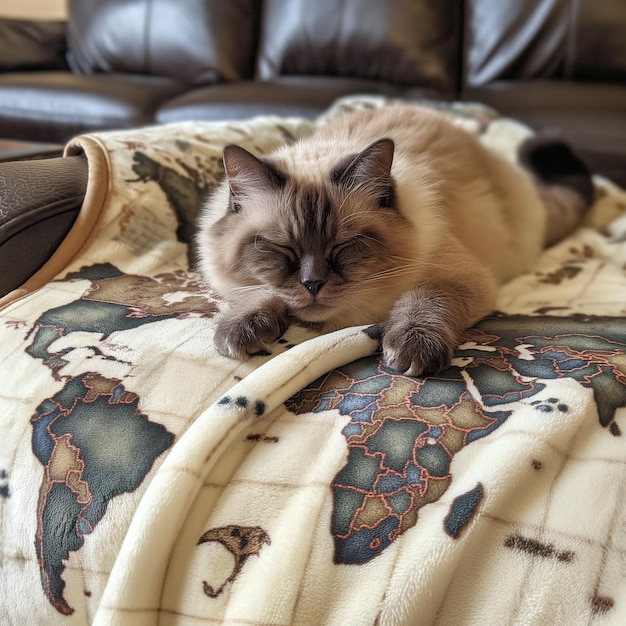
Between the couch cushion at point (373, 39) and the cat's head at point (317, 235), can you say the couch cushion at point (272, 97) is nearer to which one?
the couch cushion at point (373, 39)

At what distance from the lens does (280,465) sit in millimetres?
810

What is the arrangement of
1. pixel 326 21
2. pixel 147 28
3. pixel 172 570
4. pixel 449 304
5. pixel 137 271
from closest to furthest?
pixel 172 570 → pixel 449 304 → pixel 137 271 → pixel 326 21 → pixel 147 28

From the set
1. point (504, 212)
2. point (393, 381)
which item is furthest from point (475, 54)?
point (393, 381)

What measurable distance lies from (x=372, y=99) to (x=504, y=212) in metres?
1.07

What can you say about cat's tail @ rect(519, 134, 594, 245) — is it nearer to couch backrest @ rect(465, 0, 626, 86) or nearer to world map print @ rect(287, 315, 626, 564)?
world map print @ rect(287, 315, 626, 564)

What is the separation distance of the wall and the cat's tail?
4.49 meters

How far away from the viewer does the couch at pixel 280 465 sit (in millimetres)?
701

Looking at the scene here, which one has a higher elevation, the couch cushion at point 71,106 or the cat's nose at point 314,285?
the cat's nose at point 314,285

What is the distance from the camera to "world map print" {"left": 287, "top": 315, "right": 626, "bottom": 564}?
746mm

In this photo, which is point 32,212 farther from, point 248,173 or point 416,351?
point 416,351

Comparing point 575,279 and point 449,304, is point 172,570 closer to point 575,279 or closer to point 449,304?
point 449,304

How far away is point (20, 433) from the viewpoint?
88 cm

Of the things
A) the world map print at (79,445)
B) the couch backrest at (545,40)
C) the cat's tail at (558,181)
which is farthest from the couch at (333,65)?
the world map print at (79,445)

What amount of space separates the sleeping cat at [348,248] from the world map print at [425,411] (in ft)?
0.22
